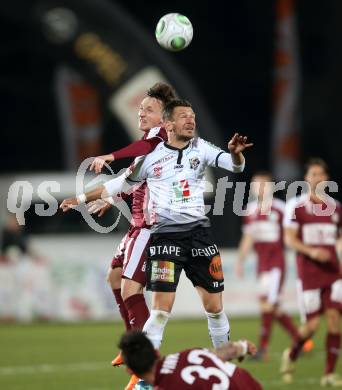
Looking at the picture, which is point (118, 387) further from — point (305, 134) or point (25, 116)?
point (25, 116)

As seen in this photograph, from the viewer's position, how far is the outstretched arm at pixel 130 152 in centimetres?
867

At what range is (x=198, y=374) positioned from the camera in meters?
7.13

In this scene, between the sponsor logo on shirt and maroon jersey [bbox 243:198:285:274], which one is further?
maroon jersey [bbox 243:198:285:274]

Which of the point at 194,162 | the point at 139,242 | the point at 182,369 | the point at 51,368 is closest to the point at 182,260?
the point at 139,242

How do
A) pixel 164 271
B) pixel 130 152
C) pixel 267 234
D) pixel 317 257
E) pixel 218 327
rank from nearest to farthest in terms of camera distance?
pixel 130 152
pixel 164 271
pixel 218 327
pixel 317 257
pixel 267 234

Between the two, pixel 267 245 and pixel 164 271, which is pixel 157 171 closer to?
pixel 164 271

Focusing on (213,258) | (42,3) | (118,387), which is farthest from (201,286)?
(42,3)

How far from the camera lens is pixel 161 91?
9.84 m

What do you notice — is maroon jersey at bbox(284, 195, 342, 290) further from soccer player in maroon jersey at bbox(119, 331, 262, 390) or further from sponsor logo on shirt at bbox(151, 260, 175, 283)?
soccer player in maroon jersey at bbox(119, 331, 262, 390)

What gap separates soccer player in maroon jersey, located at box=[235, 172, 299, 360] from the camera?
15.0 metres

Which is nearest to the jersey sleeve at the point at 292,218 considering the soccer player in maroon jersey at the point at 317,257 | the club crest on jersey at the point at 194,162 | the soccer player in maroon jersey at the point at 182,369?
the soccer player in maroon jersey at the point at 317,257

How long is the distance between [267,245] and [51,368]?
11.9ft

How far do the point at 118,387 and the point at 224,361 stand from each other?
433 centimetres

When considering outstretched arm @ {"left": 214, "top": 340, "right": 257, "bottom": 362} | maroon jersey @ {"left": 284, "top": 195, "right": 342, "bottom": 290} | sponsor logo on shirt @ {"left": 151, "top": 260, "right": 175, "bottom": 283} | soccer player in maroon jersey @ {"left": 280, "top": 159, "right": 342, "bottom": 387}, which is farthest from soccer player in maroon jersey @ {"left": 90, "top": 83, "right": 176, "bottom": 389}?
maroon jersey @ {"left": 284, "top": 195, "right": 342, "bottom": 290}
